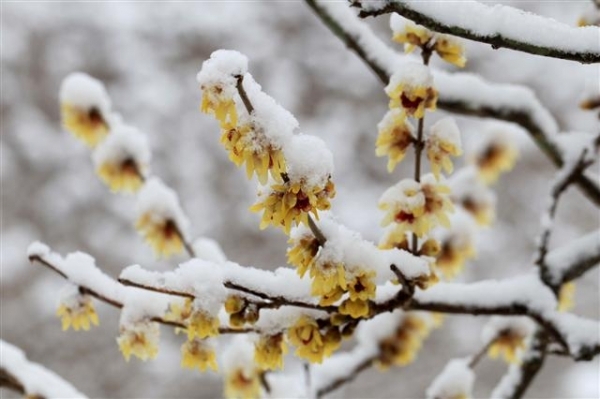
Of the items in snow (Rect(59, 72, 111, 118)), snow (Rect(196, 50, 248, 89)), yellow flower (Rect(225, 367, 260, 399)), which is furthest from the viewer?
snow (Rect(59, 72, 111, 118))

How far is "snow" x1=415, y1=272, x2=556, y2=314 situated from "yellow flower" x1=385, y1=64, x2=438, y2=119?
25 centimetres

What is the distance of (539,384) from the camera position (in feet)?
17.8

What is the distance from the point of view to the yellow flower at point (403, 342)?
1.31 metres

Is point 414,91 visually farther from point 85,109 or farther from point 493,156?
point 493,156

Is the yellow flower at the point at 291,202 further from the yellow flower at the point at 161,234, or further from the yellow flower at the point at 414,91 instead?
the yellow flower at the point at 161,234

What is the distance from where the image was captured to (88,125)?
1371mm

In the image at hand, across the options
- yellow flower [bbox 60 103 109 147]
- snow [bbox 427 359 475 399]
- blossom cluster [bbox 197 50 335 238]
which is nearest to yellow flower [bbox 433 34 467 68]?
blossom cluster [bbox 197 50 335 238]

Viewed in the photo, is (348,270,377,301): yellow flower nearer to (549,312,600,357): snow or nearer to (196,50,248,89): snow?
(196,50,248,89): snow

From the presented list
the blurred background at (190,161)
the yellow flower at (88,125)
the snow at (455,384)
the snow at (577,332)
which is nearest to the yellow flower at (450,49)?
the snow at (577,332)

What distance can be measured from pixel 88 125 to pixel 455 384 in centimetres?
80

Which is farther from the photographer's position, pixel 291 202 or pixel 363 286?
pixel 363 286

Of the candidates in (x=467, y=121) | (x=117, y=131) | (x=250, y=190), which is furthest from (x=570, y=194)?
(x=117, y=131)

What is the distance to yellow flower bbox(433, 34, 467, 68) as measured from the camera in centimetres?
86

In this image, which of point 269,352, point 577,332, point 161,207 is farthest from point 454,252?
point 269,352
